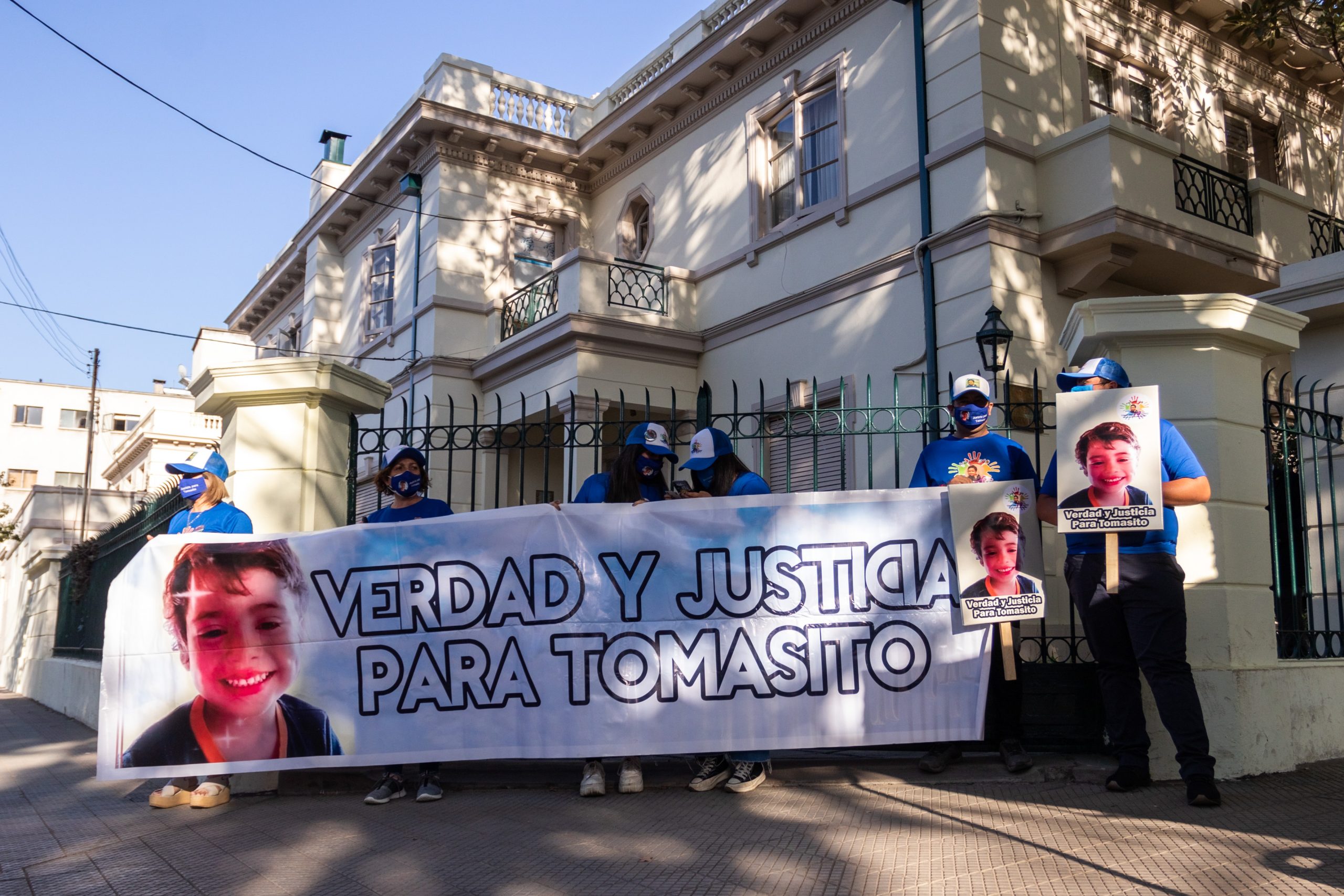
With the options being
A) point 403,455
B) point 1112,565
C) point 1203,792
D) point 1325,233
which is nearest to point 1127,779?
point 1203,792

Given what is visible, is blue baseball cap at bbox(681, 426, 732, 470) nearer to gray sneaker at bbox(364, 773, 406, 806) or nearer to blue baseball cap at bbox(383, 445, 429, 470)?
blue baseball cap at bbox(383, 445, 429, 470)

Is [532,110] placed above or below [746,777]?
above

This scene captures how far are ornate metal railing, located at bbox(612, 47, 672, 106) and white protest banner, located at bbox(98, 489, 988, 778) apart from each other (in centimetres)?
1287

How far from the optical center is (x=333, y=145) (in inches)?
1001

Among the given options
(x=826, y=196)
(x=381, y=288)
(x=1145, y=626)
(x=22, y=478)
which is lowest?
(x=1145, y=626)

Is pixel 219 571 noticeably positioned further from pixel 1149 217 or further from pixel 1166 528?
pixel 1149 217

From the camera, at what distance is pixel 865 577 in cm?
544

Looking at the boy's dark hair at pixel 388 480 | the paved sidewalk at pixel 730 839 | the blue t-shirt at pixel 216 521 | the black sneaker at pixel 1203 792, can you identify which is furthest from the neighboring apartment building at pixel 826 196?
the black sneaker at pixel 1203 792

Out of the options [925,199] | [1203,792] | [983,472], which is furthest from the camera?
[925,199]

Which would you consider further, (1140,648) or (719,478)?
(719,478)

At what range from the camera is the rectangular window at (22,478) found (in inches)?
2645

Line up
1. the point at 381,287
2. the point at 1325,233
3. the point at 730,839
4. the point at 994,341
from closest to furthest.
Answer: the point at 730,839 → the point at 994,341 → the point at 1325,233 → the point at 381,287

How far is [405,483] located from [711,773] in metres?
2.21

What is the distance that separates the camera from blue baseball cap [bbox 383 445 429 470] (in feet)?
19.1
